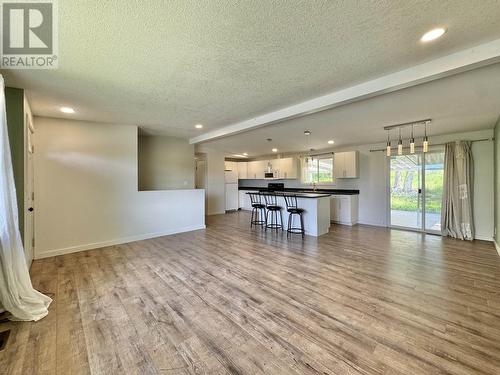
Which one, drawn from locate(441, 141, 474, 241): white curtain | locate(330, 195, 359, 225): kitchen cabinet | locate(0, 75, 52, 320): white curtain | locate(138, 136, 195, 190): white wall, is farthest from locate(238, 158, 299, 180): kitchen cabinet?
locate(0, 75, 52, 320): white curtain

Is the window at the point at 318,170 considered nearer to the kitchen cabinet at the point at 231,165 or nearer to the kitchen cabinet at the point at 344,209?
the kitchen cabinet at the point at 344,209

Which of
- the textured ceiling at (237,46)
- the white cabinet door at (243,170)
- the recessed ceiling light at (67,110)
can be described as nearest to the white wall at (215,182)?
the white cabinet door at (243,170)

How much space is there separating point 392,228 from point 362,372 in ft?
18.3

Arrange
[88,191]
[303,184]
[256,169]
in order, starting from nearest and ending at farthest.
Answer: [88,191], [303,184], [256,169]

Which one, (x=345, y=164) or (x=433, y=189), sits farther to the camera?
(x=345, y=164)

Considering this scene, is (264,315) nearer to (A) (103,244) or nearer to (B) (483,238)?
(A) (103,244)

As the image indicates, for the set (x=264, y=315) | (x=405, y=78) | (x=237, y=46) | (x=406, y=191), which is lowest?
(x=264, y=315)

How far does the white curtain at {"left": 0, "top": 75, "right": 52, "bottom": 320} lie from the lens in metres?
2.13

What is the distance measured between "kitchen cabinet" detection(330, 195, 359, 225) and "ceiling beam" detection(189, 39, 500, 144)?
404 cm

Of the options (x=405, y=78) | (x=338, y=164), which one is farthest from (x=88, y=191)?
(x=338, y=164)

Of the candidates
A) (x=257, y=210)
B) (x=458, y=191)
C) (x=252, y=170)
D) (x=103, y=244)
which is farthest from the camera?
(x=252, y=170)

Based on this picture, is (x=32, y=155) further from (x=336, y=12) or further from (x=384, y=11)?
(x=384, y=11)

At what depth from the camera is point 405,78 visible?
7.97 ft

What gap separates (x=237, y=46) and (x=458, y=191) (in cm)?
589
